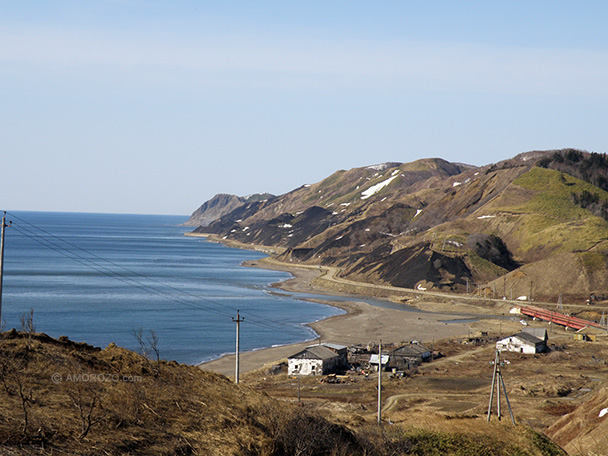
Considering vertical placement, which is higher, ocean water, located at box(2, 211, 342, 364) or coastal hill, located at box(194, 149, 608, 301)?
coastal hill, located at box(194, 149, 608, 301)

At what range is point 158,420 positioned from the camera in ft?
59.5

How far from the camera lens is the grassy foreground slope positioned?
15867mm

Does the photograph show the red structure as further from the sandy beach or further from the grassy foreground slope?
the grassy foreground slope

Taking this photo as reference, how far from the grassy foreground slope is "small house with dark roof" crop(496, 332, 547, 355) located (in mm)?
49228

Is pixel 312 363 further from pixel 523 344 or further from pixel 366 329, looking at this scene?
pixel 366 329

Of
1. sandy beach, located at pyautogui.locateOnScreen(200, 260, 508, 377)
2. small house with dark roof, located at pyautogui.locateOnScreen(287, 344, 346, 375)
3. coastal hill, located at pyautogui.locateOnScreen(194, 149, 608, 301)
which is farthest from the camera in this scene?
coastal hill, located at pyautogui.locateOnScreen(194, 149, 608, 301)

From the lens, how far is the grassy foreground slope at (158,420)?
625 inches

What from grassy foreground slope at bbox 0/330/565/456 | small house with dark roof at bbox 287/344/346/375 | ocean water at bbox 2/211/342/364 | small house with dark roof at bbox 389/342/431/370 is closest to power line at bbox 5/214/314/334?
ocean water at bbox 2/211/342/364

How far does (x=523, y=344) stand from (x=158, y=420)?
6110 cm

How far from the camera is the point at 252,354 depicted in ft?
225

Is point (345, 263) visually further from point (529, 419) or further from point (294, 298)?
point (529, 419)

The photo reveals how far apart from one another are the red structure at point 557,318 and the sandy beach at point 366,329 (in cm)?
939

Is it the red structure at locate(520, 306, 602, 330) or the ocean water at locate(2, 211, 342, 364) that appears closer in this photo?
the ocean water at locate(2, 211, 342, 364)

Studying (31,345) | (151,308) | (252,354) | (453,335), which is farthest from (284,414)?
(151,308)
